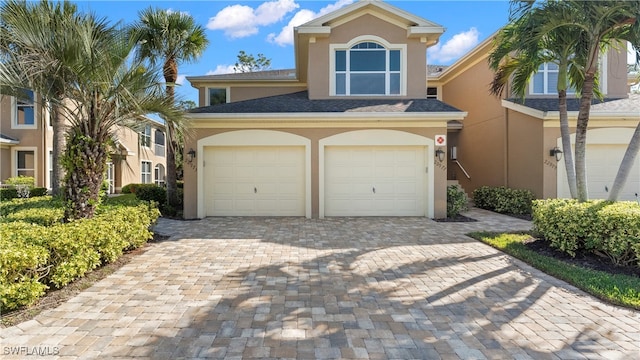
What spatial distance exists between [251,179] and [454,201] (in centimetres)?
670

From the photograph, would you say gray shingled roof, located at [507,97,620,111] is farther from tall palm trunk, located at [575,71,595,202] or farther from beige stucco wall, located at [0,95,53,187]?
beige stucco wall, located at [0,95,53,187]

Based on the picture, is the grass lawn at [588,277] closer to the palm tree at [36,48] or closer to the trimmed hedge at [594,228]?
the trimmed hedge at [594,228]

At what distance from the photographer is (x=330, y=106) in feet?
35.9

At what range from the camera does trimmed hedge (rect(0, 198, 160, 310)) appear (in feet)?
12.5

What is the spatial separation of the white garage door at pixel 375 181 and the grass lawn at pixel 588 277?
381cm

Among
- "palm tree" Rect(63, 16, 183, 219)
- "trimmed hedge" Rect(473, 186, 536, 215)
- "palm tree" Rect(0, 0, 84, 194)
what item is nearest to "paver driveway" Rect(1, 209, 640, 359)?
"palm tree" Rect(63, 16, 183, 219)

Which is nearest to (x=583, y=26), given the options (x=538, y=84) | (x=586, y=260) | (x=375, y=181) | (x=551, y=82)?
(x=586, y=260)

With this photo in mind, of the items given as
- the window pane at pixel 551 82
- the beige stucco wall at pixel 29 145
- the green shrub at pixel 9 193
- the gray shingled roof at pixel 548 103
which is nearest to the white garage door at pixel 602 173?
the gray shingled roof at pixel 548 103

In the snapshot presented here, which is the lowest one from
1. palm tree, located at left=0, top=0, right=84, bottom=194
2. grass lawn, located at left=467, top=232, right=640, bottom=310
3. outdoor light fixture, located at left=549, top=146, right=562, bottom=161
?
grass lawn, located at left=467, top=232, right=640, bottom=310

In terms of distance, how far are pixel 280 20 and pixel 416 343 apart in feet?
44.1

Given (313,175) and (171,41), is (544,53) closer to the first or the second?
(313,175)

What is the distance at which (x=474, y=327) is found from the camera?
3605 millimetres

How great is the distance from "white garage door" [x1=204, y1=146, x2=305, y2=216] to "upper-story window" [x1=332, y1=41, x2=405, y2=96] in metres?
3.16

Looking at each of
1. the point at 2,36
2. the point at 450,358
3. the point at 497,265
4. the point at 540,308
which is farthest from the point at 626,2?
the point at 2,36
